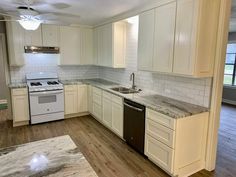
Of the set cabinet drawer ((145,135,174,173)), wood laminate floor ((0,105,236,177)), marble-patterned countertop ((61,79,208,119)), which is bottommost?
wood laminate floor ((0,105,236,177))

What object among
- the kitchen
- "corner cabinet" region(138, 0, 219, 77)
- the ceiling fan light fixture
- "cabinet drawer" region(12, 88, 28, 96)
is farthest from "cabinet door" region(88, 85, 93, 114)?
the ceiling fan light fixture

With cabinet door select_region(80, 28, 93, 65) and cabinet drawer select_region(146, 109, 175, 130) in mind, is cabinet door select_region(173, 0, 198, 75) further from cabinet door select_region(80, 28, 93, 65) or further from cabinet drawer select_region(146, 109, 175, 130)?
cabinet door select_region(80, 28, 93, 65)

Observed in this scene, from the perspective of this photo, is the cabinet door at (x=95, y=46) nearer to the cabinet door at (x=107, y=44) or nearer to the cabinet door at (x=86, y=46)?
the cabinet door at (x=86, y=46)

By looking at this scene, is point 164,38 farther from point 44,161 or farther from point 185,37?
point 44,161

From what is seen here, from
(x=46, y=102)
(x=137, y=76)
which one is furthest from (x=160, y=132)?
(x=46, y=102)

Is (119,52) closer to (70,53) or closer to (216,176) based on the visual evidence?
(70,53)

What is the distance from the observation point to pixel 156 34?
2.84 meters

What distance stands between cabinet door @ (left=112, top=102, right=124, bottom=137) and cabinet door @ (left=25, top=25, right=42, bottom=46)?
8.18 feet

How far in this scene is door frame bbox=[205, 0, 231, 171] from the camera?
2.28 meters

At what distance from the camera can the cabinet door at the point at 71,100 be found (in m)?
4.66

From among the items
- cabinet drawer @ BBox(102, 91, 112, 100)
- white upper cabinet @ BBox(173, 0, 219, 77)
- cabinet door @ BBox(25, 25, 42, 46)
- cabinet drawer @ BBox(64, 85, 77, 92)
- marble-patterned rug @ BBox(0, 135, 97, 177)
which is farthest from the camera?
cabinet drawer @ BBox(64, 85, 77, 92)

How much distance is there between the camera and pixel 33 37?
4.33 meters

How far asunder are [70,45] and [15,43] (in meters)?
1.29

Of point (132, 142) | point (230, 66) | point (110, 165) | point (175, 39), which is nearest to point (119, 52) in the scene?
point (175, 39)
